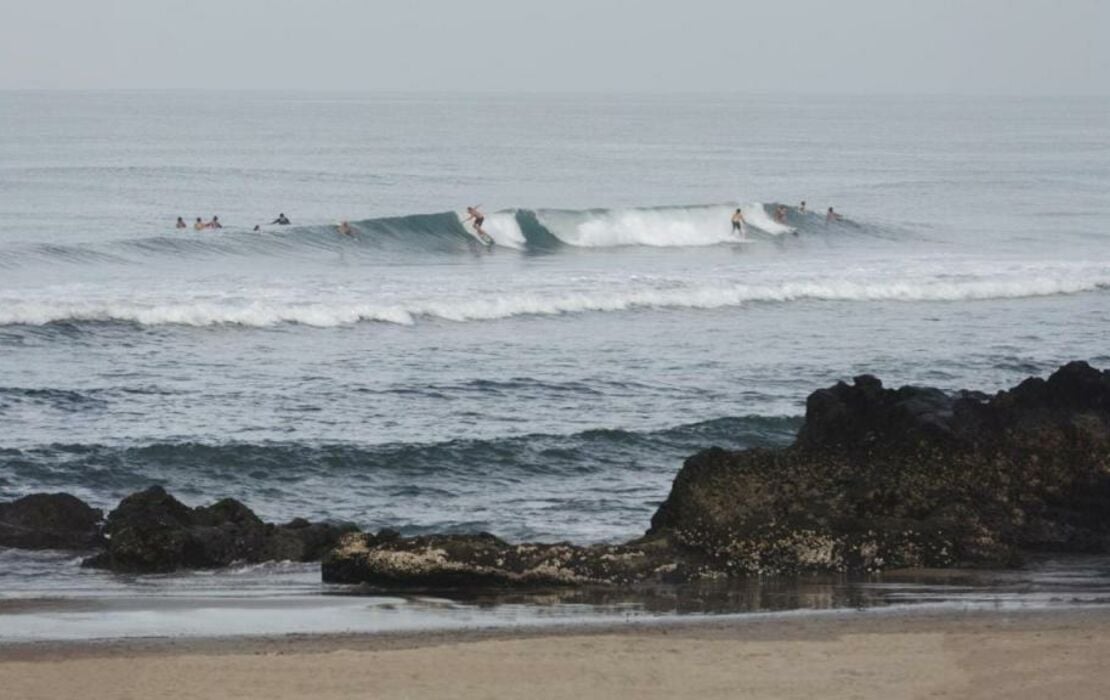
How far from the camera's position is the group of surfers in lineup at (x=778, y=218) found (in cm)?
4772

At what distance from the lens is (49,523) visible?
12438mm

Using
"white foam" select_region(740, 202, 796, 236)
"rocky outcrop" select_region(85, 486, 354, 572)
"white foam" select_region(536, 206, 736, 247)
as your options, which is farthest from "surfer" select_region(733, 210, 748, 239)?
"rocky outcrop" select_region(85, 486, 354, 572)

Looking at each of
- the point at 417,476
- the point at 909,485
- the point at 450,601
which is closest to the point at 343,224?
the point at 417,476

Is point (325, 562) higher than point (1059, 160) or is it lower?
lower

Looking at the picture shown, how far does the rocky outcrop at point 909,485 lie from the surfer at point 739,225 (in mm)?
35922

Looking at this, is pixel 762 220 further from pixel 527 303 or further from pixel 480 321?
pixel 480 321

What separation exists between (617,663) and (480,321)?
19557 mm

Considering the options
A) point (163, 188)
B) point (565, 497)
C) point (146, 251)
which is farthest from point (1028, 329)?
point (163, 188)

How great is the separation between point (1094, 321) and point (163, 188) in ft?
117

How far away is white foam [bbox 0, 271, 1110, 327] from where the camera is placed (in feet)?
86.5

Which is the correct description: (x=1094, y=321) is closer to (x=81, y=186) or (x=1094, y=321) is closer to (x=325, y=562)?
(x=325, y=562)

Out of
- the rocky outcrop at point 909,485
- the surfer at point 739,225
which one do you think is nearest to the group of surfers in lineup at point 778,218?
the surfer at point 739,225

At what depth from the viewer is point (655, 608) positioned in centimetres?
1009

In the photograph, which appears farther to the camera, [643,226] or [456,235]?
[643,226]
